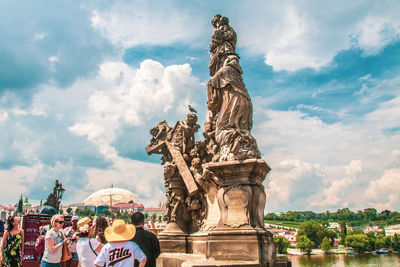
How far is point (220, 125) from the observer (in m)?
6.88

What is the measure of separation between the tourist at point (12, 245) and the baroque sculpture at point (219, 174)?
311cm

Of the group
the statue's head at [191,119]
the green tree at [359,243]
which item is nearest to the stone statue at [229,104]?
the statue's head at [191,119]

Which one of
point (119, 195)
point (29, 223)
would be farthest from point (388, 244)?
point (29, 223)

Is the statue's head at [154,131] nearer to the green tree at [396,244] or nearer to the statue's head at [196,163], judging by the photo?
the statue's head at [196,163]

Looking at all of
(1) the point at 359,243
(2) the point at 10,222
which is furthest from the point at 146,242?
(1) the point at 359,243

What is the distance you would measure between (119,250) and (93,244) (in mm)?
1316

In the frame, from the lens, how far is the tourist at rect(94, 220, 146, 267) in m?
2.96

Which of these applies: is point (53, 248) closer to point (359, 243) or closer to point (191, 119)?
point (191, 119)

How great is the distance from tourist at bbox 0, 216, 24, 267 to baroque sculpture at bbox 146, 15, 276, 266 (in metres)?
3.11

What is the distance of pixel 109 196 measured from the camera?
11.7 m

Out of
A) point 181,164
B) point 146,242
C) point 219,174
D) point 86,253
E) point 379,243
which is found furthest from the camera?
point 379,243

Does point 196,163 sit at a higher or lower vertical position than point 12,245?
higher

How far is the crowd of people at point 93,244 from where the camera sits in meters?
2.99

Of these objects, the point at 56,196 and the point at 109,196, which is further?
the point at 56,196
